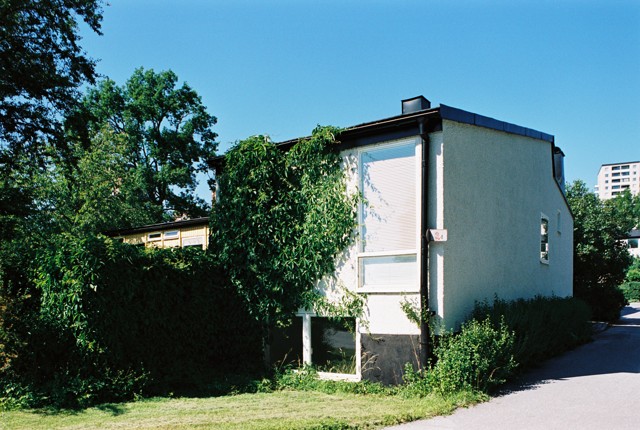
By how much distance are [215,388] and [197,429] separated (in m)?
3.13

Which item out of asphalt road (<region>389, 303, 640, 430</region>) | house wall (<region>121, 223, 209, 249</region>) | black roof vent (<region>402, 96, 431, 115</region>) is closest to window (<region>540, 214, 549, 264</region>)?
asphalt road (<region>389, 303, 640, 430</region>)

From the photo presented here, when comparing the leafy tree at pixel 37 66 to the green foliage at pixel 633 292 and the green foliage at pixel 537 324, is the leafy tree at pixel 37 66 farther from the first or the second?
the green foliage at pixel 633 292

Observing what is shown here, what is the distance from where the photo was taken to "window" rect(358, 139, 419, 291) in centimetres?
1002

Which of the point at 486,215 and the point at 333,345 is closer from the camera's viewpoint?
the point at 333,345

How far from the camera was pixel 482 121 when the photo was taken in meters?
10.9

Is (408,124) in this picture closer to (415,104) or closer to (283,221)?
(415,104)

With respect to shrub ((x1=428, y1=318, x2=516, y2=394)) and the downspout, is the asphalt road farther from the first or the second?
the downspout

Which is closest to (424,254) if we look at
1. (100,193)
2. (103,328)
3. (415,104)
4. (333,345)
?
(333,345)

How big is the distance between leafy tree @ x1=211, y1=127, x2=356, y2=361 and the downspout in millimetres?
1629

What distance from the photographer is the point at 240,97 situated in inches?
527

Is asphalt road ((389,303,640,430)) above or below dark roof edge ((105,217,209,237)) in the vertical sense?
below

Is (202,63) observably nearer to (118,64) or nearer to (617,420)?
(118,64)

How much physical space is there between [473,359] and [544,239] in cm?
740

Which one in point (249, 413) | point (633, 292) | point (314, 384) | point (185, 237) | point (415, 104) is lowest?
point (633, 292)
